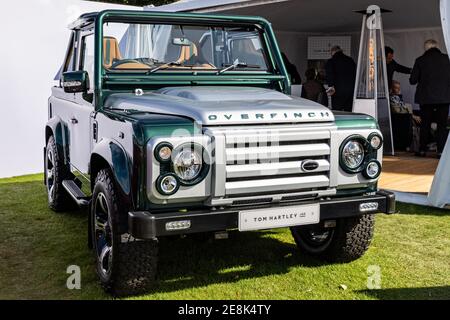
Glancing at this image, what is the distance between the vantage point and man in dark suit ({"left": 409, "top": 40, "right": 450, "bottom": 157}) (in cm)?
913

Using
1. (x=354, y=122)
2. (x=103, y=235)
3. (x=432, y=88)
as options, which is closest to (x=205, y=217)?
(x=103, y=235)

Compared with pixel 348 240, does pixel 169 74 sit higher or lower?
higher

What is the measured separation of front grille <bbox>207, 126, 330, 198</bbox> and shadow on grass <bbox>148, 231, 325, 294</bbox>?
2.95 feet

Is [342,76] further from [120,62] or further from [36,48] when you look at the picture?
[120,62]

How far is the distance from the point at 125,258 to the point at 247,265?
3.95 ft

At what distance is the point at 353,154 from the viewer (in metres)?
3.57

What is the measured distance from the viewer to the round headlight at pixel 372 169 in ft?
11.9

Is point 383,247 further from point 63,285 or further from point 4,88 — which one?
point 4,88

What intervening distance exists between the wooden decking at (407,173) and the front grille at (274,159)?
3.39 m

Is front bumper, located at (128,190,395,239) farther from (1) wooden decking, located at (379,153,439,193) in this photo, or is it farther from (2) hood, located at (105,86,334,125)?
(1) wooden decking, located at (379,153,439,193)

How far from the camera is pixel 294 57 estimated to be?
14164 millimetres

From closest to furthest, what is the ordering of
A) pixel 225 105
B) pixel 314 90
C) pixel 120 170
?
pixel 120 170
pixel 225 105
pixel 314 90

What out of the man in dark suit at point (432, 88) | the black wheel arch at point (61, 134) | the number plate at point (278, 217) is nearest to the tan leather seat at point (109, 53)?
the black wheel arch at point (61, 134)
